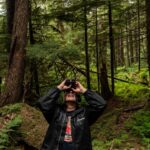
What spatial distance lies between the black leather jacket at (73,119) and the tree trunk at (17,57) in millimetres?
6496

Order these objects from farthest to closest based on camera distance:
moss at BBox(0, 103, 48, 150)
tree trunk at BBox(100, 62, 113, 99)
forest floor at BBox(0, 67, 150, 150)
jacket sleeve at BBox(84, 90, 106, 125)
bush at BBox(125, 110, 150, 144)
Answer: tree trunk at BBox(100, 62, 113, 99) < bush at BBox(125, 110, 150, 144) < forest floor at BBox(0, 67, 150, 150) < moss at BBox(0, 103, 48, 150) < jacket sleeve at BBox(84, 90, 106, 125)

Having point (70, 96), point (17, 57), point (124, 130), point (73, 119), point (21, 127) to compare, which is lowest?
point (124, 130)

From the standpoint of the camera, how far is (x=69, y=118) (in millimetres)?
4219

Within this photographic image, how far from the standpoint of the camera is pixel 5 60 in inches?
483

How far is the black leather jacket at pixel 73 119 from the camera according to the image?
164 inches

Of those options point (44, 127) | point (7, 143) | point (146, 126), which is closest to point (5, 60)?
point (44, 127)

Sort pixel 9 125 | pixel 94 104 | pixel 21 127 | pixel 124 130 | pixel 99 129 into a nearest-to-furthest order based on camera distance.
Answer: pixel 94 104 < pixel 9 125 < pixel 21 127 < pixel 124 130 < pixel 99 129

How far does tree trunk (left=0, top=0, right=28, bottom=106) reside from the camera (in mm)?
10732

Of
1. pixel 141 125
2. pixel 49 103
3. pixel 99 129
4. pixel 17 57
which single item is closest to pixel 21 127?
pixel 17 57

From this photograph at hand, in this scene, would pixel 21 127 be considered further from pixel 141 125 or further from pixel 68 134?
pixel 68 134

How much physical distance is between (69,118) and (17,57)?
703cm

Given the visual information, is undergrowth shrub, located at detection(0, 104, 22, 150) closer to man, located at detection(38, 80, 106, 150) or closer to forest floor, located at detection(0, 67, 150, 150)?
forest floor, located at detection(0, 67, 150, 150)

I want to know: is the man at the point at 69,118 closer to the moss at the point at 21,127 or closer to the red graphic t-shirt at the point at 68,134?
the red graphic t-shirt at the point at 68,134

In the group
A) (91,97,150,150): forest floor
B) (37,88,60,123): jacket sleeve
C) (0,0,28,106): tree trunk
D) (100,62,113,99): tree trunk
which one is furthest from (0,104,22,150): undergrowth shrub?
(100,62,113,99): tree trunk
